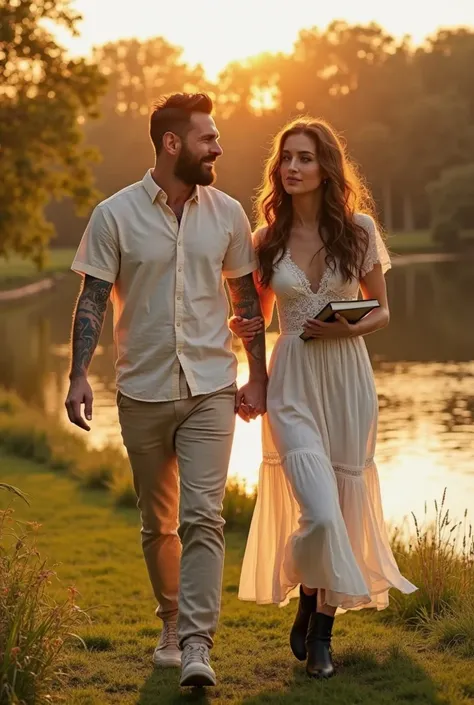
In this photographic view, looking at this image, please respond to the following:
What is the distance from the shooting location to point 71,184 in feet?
74.2

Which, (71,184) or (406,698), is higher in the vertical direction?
(71,184)

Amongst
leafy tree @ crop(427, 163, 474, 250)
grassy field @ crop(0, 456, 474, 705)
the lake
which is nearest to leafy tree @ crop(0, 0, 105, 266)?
the lake

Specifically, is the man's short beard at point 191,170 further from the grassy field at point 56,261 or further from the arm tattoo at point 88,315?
the grassy field at point 56,261

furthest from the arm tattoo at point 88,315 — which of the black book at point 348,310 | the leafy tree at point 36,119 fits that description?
the leafy tree at point 36,119

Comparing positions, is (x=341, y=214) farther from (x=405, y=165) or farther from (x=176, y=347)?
(x=405, y=165)

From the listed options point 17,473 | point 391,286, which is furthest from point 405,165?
point 17,473

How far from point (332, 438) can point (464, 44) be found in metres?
90.5

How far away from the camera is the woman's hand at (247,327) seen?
5.36 m

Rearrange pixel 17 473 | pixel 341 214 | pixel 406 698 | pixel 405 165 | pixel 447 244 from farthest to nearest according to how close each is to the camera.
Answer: pixel 405 165, pixel 447 244, pixel 17 473, pixel 341 214, pixel 406 698

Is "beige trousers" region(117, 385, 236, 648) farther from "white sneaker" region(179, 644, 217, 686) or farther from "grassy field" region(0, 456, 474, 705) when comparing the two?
"grassy field" region(0, 456, 474, 705)

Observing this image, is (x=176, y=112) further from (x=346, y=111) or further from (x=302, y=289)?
(x=346, y=111)

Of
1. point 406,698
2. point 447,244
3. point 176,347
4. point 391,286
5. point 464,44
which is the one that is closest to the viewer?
point 406,698

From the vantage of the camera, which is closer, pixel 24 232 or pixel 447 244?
pixel 24 232

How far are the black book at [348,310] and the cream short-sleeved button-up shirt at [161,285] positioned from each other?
1.35ft
